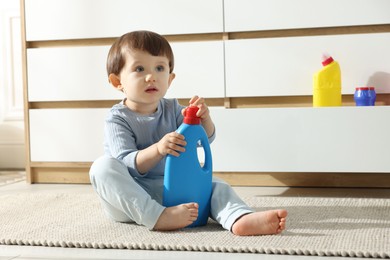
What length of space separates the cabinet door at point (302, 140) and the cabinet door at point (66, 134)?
1.48ft

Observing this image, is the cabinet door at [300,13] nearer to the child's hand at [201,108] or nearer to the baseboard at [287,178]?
the baseboard at [287,178]

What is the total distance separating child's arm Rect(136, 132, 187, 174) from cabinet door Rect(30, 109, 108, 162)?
31.5 inches

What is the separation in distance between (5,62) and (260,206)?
1.64 m

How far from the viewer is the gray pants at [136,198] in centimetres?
130

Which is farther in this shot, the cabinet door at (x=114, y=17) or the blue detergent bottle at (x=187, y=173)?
the cabinet door at (x=114, y=17)

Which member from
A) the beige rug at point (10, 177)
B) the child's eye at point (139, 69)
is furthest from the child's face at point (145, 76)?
the beige rug at point (10, 177)

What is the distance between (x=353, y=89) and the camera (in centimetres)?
193

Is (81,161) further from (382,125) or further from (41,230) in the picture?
(382,125)

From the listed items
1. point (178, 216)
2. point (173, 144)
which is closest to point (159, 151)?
point (173, 144)

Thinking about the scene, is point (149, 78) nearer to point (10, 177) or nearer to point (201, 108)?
point (201, 108)

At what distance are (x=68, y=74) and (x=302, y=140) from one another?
2.84 ft

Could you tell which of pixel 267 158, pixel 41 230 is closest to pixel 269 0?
pixel 267 158

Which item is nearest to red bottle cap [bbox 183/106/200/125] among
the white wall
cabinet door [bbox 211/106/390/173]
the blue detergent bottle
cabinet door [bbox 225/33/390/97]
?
the blue detergent bottle

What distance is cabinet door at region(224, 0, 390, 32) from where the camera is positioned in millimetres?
1895
